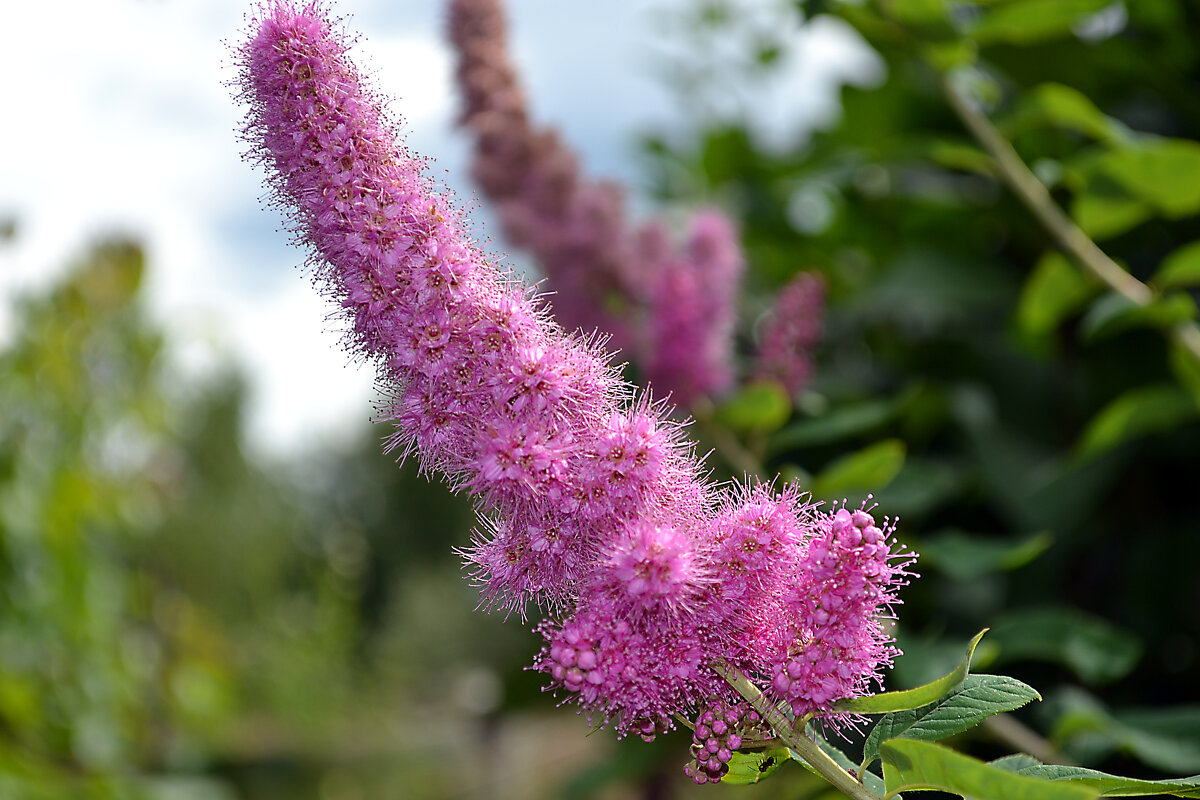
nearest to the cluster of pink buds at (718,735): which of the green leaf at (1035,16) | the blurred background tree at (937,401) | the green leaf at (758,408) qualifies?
the blurred background tree at (937,401)

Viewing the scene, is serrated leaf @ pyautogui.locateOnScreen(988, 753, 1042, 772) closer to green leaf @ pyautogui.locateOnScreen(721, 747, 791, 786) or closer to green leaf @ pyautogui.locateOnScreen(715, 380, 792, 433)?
green leaf @ pyautogui.locateOnScreen(721, 747, 791, 786)

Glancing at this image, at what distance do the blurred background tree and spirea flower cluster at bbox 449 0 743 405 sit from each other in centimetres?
21

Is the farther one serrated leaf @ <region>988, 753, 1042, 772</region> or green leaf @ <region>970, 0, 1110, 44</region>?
green leaf @ <region>970, 0, 1110, 44</region>

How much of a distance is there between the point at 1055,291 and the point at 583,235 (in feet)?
2.43

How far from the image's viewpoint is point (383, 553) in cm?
1766

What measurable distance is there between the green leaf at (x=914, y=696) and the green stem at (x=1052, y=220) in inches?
37.6

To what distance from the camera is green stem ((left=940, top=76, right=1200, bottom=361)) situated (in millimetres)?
1417

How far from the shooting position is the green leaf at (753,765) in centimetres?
70

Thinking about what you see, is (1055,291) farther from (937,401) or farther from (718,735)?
(718,735)

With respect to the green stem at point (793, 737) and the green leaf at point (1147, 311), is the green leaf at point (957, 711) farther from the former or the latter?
the green leaf at point (1147, 311)

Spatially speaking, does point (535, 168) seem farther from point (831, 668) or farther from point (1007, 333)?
point (831, 668)

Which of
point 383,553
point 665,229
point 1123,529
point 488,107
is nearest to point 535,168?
point 488,107

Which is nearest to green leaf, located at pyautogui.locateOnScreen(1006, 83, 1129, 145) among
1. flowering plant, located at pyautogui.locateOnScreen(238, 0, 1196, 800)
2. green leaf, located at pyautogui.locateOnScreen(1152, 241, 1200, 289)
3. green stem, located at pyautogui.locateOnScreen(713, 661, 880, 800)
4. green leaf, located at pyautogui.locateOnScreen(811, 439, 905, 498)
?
green leaf, located at pyautogui.locateOnScreen(1152, 241, 1200, 289)

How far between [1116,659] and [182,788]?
2975 millimetres
